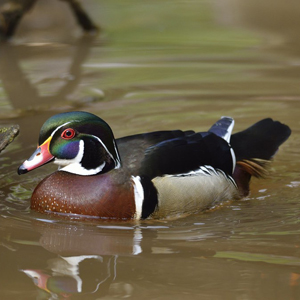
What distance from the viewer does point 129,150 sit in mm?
4926

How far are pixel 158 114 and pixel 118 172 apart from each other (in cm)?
266

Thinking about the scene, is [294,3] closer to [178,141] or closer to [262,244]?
[178,141]

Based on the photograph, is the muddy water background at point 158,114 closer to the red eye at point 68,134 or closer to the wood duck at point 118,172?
the wood duck at point 118,172

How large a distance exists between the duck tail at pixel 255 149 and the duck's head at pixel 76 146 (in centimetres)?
124

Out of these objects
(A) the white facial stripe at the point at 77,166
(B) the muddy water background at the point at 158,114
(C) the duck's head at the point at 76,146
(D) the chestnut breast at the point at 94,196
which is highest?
(C) the duck's head at the point at 76,146

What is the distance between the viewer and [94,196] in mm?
4648

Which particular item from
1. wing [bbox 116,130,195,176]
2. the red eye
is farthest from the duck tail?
the red eye

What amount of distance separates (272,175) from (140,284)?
8.00 feet

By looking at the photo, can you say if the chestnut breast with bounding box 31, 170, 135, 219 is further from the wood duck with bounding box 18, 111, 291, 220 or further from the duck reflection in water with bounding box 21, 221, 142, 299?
the duck reflection in water with bounding box 21, 221, 142, 299

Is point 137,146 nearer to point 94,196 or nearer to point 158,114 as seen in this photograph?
point 94,196

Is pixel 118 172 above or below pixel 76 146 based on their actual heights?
below

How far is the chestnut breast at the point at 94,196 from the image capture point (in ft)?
15.2

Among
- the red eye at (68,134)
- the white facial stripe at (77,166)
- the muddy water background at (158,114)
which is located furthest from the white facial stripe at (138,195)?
the red eye at (68,134)

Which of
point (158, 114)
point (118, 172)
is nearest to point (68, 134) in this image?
point (118, 172)
